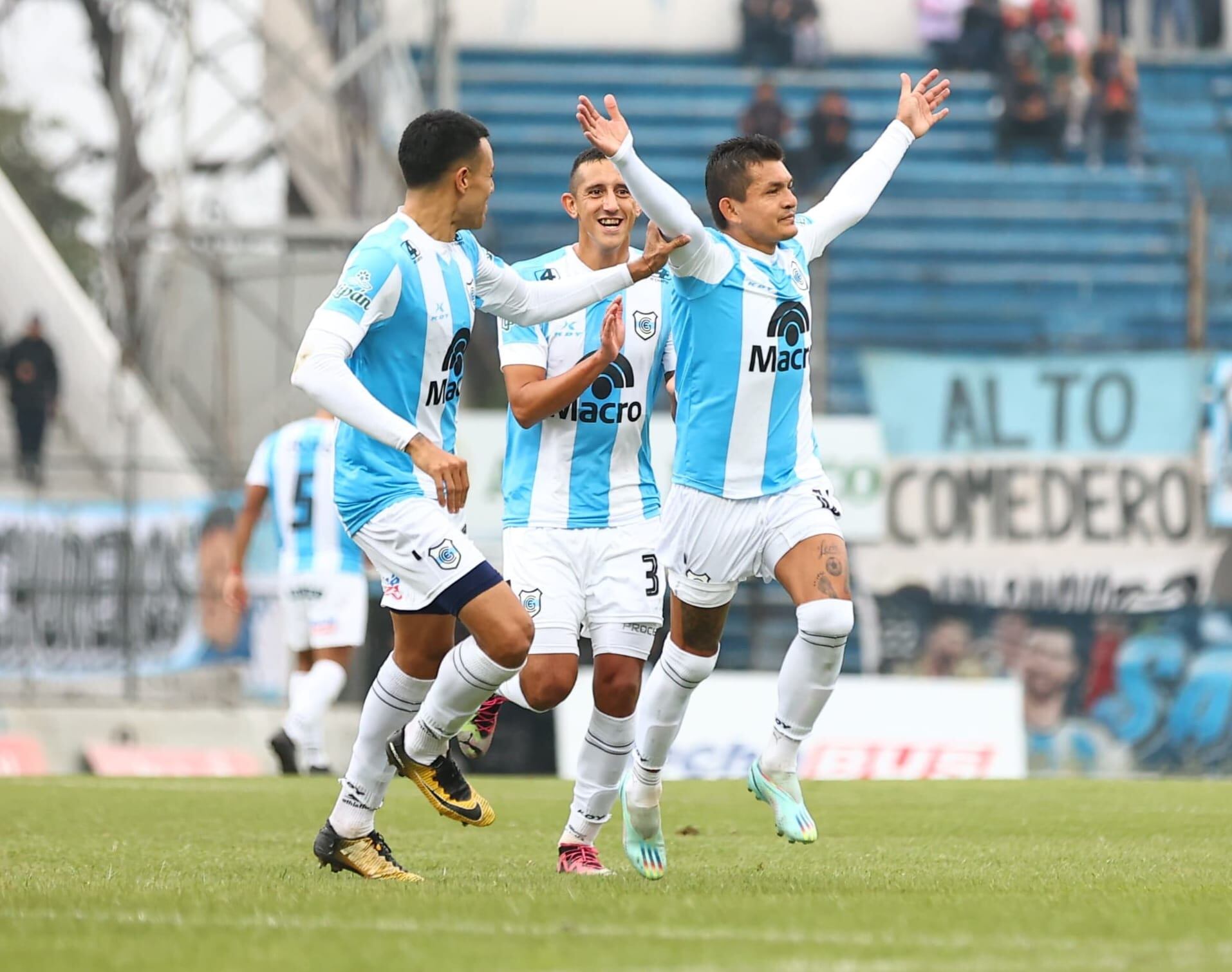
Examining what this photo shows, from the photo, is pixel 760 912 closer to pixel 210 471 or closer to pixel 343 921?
pixel 343 921

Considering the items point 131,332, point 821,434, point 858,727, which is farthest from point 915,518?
point 131,332

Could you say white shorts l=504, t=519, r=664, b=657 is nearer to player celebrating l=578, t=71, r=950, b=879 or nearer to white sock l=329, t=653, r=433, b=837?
player celebrating l=578, t=71, r=950, b=879

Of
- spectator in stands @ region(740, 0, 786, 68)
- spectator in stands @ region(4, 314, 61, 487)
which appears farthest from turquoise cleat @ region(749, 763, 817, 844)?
→ spectator in stands @ region(740, 0, 786, 68)

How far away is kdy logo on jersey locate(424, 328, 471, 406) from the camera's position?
6.22 metres

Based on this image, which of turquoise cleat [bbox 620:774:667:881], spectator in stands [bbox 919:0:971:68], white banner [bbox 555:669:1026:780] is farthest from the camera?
spectator in stands [bbox 919:0:971:68]

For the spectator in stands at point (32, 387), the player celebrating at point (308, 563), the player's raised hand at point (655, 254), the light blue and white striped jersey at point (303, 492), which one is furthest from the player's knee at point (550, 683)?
the spectator in stands at point (32, 387)

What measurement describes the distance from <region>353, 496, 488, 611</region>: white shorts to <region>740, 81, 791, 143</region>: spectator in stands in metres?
16.8

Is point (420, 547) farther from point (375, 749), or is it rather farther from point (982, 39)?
point (982, 39)

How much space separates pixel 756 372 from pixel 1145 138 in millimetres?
20082

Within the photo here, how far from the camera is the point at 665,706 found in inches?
272

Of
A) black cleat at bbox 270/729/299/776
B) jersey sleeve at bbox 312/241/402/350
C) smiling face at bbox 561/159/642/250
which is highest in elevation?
smiling face at bbox 561/159/642/250

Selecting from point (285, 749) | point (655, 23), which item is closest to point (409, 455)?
point (285, 749)

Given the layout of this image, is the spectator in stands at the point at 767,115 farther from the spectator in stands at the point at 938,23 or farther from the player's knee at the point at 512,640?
the player's knee at the point at 512,640

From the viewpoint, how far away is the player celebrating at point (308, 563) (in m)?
11.7
